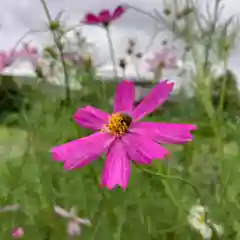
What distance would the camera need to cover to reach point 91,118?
26cm

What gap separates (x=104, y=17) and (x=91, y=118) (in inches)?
8.6

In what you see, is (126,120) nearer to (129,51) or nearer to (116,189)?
(116,189)

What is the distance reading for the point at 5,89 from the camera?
0.52m

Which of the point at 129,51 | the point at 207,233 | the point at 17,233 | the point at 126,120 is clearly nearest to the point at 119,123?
the point at 126,120

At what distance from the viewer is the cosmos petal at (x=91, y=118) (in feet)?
0.82

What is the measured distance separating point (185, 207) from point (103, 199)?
0.06 meters

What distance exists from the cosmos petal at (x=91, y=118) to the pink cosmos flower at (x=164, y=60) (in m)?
0.24

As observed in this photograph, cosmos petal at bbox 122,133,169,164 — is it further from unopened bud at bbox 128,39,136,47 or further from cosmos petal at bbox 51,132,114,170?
unopened bud at bbox 128,39,136,47

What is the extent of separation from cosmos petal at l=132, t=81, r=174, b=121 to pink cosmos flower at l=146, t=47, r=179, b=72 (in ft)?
0.83

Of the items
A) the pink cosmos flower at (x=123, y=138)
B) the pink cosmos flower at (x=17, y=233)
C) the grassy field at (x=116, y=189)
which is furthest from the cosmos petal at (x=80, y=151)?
the pink cosmos flower at (x=17, y=233)

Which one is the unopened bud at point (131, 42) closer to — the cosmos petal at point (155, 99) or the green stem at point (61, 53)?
the green stem at point (61, 53)

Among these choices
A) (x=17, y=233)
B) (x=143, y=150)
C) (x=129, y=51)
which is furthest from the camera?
(x=129, y=51)

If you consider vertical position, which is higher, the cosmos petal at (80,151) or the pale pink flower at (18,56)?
the cosmos petal at (80,151)

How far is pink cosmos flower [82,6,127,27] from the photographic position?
0.43m
